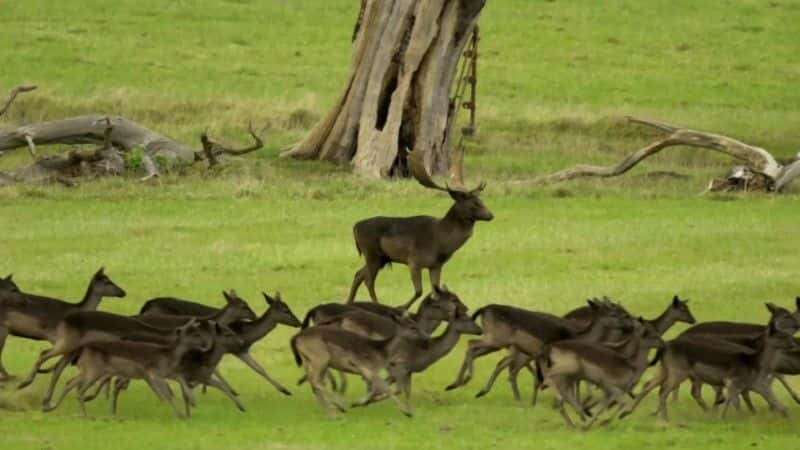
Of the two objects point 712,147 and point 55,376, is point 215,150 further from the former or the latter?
point 55,376

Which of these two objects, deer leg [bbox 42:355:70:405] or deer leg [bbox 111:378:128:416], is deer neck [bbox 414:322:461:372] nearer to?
deer leg [bbox 111:378:128:416]

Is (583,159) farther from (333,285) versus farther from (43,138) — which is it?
(333,285)

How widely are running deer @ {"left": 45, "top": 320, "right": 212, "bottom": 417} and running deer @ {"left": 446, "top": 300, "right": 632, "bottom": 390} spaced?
8.74ft

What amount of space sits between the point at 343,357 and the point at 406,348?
628 millimetres

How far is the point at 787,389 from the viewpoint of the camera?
18516 mm

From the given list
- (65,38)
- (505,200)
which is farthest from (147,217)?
(65,38)

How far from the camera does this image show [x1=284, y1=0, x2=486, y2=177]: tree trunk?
115 feet

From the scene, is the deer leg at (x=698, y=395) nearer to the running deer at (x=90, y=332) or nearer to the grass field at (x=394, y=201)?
the grass field at (x=394, y=201)

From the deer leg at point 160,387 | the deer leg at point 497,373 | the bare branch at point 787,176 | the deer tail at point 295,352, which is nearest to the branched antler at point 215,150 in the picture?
the bare branch at point 787,176

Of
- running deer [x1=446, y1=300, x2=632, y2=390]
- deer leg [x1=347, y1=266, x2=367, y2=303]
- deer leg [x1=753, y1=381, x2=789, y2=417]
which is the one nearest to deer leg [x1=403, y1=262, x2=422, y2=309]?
deer leg [x1=347, y1=266, x2=367, y2=303]

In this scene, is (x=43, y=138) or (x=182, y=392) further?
(x=43, y=138)

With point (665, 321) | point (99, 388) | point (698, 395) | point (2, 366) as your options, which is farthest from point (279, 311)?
point (698, 395)

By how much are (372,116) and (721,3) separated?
73.3ft

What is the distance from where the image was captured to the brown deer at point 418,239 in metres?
22.8
